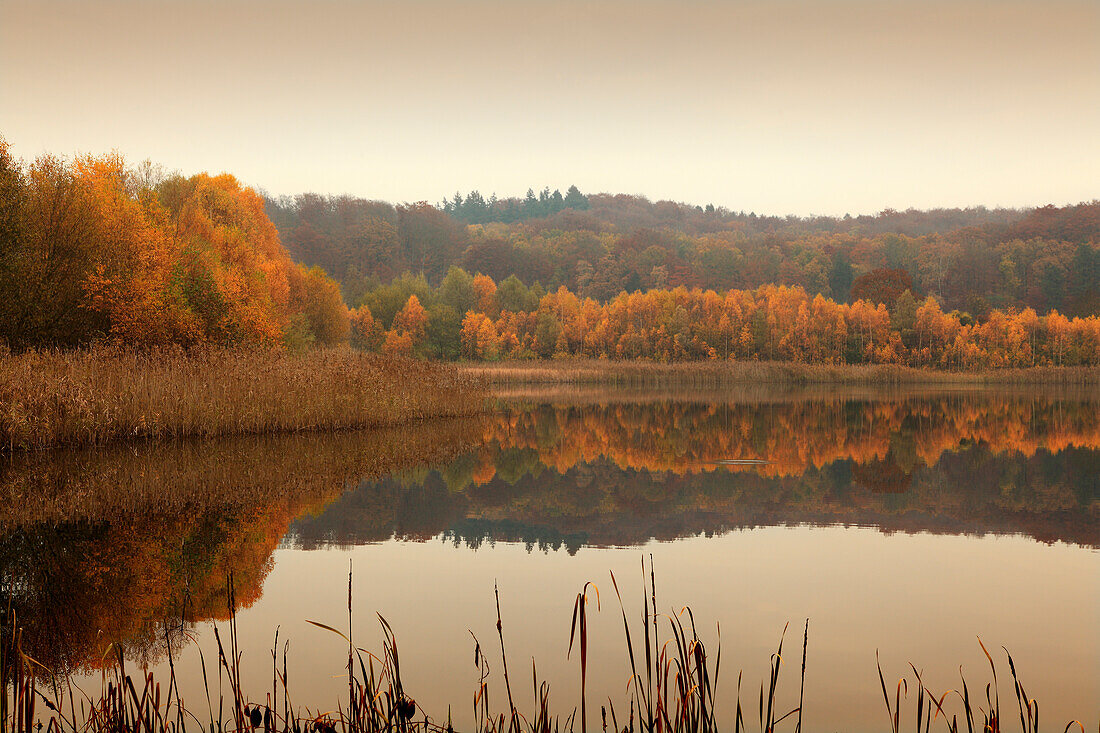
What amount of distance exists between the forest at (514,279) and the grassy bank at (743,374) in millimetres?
8082

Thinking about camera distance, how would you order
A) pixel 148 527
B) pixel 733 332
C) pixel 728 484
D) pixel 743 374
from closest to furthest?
1. pixel 148 527
2. pixel 728 484
3. pixel 743 374
4. pixel 733 332

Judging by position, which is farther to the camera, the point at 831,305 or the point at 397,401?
the point at 831,305

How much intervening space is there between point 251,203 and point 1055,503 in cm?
3931

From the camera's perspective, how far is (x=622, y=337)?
236ft

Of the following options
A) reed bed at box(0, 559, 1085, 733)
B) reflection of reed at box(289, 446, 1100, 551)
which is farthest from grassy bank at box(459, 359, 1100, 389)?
reed bed at box(0, 559, 1085, 733)

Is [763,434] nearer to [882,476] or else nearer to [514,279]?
[882,476]

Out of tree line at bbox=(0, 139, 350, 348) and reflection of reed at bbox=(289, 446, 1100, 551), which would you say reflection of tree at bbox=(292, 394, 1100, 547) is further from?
tree line at bbox=(0, 139, 350, 348)

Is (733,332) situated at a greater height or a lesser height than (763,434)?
greater

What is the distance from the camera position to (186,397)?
53.0 ft

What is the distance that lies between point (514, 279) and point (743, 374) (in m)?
34.1

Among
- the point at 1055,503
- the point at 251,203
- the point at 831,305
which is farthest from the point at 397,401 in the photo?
the point at 831,305

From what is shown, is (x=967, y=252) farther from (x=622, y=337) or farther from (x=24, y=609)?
(x=24, y=609)

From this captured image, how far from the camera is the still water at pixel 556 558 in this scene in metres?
5.11

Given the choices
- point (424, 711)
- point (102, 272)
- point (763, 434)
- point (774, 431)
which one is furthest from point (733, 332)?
point (424, 711)
